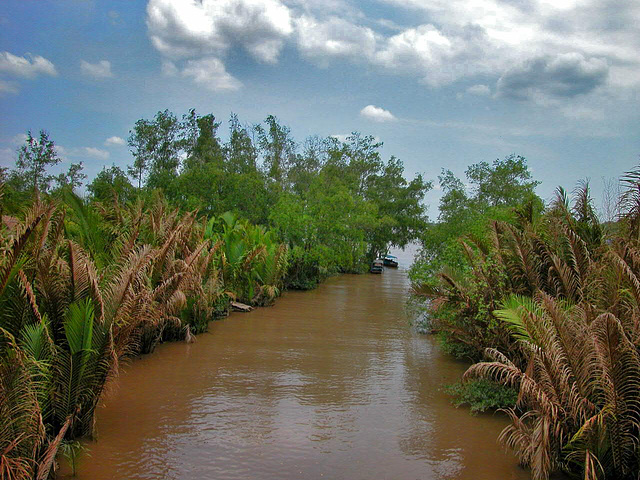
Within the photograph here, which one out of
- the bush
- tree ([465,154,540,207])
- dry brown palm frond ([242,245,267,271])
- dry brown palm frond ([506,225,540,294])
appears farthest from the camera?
tree ([465,154,540,207])

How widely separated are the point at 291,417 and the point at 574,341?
3.65m

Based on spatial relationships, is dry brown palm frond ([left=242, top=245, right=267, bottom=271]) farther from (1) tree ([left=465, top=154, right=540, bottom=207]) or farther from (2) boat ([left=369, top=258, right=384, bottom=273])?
(2) boat ([left=369, top=258, right=384, bottom=273])

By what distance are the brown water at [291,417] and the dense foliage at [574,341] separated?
2.34 feet

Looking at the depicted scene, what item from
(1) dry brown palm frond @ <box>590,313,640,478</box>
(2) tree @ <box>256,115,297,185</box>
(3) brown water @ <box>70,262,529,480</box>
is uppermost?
(2) tree @ <box>256,115,297,185</box>

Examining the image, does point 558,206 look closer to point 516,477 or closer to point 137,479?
point 516,477

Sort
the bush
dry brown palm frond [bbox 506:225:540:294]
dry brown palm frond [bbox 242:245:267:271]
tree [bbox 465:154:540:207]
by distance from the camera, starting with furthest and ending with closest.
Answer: tree [bbox 465:154:540:207], dry brown palm frond [bbox 242:245:267:271], dry brown palm frond [bbox 506:225:540:294], the bush

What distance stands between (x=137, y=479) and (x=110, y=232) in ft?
20.5

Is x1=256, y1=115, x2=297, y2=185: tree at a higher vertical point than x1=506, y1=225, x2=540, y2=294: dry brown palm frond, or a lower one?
higher

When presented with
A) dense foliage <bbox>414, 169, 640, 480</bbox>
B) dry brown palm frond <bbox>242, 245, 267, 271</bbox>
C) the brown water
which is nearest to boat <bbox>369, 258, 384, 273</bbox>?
dry brown palm frond <bbox>242, 245, 267, 271</bbox>

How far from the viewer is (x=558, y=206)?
8.23 meters

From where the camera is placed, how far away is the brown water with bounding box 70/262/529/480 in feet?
17.0

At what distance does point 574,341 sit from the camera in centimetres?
526

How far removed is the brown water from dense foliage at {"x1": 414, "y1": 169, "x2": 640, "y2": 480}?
714 millimetres

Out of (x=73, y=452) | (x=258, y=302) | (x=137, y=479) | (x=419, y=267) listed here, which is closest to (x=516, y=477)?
(x=137, y=479)
